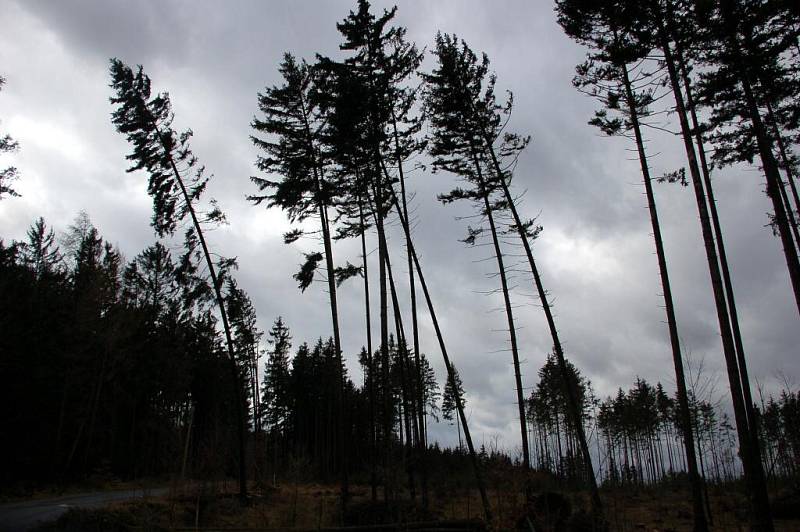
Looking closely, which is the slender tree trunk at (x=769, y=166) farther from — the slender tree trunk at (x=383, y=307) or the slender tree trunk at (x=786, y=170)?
the slender tree trunk at (x=383, y=307)

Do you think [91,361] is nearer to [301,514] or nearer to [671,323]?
[301,514]

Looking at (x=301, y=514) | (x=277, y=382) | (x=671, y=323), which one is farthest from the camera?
(x=277, y=382)

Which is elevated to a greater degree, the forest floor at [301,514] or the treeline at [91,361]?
the treeline at [91,361]

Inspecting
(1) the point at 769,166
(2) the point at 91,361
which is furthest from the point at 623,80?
(2) the point at 91,361

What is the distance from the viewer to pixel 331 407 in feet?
162

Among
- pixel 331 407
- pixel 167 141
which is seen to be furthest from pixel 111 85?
pixel 331 407

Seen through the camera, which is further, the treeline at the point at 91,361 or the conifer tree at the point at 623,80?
the treeline at the point at 91,361

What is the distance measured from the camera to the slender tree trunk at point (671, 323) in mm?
12641

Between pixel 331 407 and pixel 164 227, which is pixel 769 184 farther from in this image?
pixel 331 407

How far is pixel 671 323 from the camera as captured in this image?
1362cm

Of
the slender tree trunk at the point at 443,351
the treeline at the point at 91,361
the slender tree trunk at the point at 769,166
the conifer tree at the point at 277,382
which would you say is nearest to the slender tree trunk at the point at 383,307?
the slender tree trunk at the point at 443,351

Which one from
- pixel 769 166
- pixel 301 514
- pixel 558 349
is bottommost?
pixel 301 514

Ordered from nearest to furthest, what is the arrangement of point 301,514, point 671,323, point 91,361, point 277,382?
point 671,323 → point 301,514 → point 91,361 → point 277,382

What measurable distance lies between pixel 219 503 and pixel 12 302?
53.5ft
